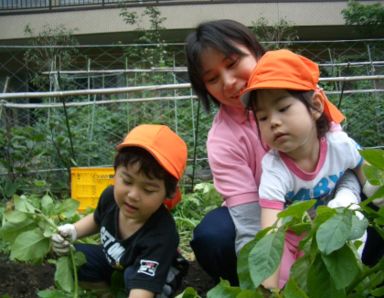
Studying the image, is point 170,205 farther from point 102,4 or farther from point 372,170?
point 102,4

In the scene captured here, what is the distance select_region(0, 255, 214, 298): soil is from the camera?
213cm

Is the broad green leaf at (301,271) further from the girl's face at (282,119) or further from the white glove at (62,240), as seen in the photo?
the white glove at (62,240)

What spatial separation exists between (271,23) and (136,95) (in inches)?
290

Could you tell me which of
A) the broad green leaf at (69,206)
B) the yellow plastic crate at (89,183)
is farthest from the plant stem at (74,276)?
the yellow plastic crate at (89,183)

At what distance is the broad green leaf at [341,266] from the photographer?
885 mm

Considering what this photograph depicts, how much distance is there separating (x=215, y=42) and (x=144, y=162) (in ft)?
1.38

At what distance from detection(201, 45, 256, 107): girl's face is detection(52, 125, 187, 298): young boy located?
21 centimetres

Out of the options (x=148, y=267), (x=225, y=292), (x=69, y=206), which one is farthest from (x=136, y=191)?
(x=225, y=292)

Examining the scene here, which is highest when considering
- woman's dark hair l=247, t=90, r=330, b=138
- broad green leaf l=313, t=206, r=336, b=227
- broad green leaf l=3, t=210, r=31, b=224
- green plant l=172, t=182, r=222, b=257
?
woman's dark hair l=247, t=90, r=330, b=138

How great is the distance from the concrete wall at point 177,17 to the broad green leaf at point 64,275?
10.6m

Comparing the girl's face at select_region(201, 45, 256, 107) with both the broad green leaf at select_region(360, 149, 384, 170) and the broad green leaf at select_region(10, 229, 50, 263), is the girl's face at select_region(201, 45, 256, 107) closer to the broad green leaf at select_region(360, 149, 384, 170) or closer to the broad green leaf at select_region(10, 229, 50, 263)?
the broad green leaf at select_region(10, 229, 50, 263)

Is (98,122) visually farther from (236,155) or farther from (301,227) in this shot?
(301,227)

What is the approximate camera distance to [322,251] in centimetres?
86

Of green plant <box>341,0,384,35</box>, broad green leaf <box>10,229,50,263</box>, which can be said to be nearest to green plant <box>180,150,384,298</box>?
broad green leaf <box>10,229,50,263</box>
